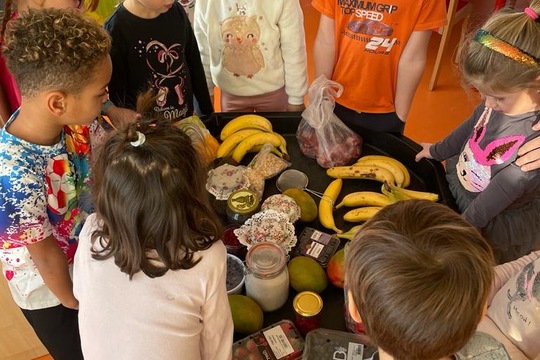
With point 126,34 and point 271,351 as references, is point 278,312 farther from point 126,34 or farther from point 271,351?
point 126,34

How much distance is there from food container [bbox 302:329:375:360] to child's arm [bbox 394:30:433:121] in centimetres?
98

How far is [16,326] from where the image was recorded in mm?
1713

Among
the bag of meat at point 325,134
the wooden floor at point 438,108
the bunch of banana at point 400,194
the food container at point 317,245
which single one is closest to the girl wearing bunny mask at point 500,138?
the bunch of banana at point 400,194

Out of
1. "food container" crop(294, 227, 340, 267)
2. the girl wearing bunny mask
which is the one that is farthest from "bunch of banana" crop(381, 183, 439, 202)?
"food container" crop(294, 227, 340, 267)

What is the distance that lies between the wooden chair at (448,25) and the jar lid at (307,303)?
1.97 meters

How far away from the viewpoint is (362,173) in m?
1.45

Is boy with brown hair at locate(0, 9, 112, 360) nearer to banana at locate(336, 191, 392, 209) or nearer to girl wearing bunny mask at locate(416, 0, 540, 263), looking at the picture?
banana at locate(336, 191, 392, 209)

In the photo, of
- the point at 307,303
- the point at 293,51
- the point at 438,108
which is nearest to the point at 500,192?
the point at 307,303

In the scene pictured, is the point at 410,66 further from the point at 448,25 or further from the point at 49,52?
the point at 448,25

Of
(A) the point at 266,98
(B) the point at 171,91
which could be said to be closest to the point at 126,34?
(B) the point at 171,91

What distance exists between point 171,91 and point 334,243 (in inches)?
30.4

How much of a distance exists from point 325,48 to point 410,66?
0.30 meters

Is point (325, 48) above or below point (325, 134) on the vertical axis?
above

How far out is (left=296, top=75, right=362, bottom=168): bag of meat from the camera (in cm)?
152
